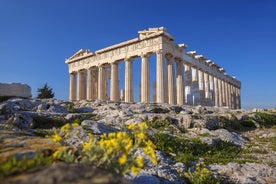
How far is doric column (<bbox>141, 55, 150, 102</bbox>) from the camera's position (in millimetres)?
33312

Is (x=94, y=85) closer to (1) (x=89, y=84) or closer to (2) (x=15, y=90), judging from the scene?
(1) (x=89, y=84)

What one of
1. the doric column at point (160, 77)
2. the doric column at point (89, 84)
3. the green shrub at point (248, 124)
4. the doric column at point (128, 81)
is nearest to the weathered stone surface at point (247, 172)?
the green shrub at point (248, 124)

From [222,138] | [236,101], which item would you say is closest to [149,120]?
[222,138]

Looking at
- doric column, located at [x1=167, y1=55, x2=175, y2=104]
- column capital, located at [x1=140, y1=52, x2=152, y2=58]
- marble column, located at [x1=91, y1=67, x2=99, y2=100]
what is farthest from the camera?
marble column, located at [x1=91, y1=67, x2=99, y2=100]

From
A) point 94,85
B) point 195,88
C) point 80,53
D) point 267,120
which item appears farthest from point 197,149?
point 80,53

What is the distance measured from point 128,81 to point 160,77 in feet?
22.0

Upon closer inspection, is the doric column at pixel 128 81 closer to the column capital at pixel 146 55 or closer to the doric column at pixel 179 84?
the column capital at pixel 146 55

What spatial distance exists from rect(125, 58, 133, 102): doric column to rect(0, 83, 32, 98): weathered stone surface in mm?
15399

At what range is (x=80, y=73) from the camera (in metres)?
47.6

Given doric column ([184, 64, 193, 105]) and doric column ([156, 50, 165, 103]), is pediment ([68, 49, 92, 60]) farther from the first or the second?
→ doric column ([184, 64, 193, 105])

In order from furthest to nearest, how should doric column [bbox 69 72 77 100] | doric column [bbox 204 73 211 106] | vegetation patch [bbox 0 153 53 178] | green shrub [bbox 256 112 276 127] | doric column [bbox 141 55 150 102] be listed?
doric column [bbox 204 73 211 106] → doric column [bbox 69 72 77 100] → doric column [bbox 141 55 150 102] → green shrub [bbox 256 112 276 127] → vegetation patch [bbox 0 153 53 178]

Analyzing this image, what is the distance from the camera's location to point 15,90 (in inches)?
944

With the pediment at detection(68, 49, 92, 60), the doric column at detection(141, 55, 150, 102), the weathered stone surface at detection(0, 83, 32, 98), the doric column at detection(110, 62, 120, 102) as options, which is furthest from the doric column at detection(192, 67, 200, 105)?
the weathered stone surface at detection(0, 83, 32, 98)

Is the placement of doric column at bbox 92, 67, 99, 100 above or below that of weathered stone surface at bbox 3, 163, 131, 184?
above
